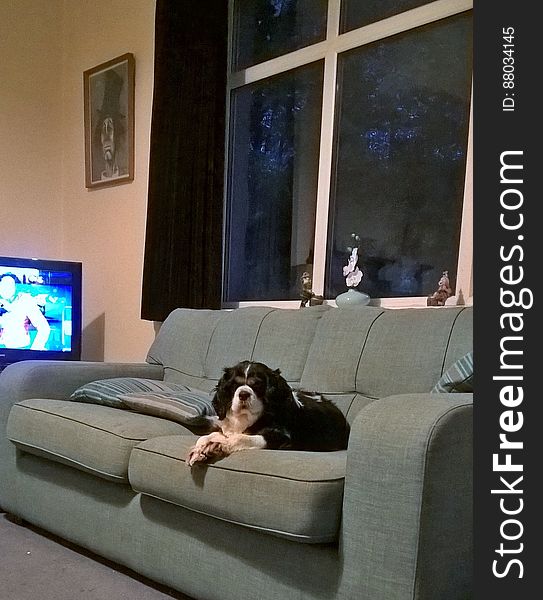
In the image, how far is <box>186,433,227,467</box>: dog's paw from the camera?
1.76 m

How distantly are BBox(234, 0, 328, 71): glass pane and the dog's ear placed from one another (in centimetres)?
205

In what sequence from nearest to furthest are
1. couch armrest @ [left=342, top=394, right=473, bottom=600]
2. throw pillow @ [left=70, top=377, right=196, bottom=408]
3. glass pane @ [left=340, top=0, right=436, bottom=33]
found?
couch armrest @ [left=342, top=394, right=473, bottom=600] → throw pillow @ [left=70, top=377, right=196, bottom=408] → glass pane @ [left=340, top=0, right=436, bottom=33]

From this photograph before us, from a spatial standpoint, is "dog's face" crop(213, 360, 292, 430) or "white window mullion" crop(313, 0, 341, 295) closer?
"dog's face" crop(213, 360, 292, 430)

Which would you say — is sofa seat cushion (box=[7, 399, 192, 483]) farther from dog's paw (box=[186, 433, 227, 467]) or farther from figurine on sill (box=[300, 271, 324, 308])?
figurine on sill (box=[300, 271, 324, 308])

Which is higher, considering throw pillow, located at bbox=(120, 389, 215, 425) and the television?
the television

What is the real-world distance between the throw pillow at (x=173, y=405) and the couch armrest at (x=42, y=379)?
36cm

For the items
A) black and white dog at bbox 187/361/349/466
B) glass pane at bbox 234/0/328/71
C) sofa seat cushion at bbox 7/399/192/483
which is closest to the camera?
black and white dog at bbox 187/361/349/466

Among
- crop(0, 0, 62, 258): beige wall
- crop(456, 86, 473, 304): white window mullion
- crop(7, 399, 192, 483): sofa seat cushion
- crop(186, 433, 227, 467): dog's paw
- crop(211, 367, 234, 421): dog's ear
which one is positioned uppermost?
crop(0, 0, 62, 258): beige wall

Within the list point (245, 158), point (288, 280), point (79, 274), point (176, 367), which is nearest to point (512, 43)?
point (176, 367)

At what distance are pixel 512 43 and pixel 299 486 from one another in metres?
1.03

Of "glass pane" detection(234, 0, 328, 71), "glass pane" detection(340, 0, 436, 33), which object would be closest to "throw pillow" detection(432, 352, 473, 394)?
"glass pane" detection(340, 0, 436, 33)

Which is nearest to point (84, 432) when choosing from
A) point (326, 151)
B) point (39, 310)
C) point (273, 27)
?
point (39, 310)

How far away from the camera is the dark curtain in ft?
11.6

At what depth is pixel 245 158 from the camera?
3857 mm
